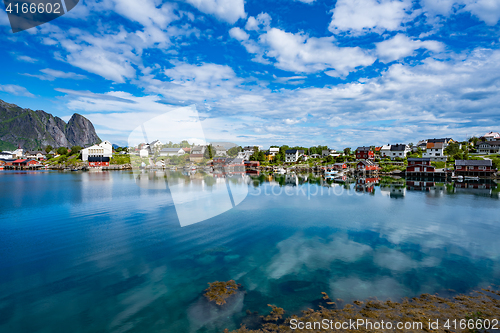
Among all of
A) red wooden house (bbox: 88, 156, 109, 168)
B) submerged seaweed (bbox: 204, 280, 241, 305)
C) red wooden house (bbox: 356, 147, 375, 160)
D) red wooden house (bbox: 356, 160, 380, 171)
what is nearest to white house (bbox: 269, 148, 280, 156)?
red wooden house (bbox: 356, 147, 375, 160)

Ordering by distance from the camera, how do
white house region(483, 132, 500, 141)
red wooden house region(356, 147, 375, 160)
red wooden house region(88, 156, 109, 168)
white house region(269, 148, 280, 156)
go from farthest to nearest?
white house region(269, 148, 280, 156) → red wooden house region(88, 156, 109, 168) → white house region(483, 132, 500, 141) → red wooden house region(356, 147, 375, 160)

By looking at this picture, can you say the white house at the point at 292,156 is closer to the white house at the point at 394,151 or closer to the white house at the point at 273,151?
the white house at the point at 273,151

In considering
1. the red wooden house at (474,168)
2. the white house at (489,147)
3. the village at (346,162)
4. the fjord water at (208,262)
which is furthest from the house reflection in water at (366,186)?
the white house at (489,147)

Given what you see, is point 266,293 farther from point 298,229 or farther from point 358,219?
point 358,219

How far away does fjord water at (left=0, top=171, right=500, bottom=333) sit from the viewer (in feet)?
24.1

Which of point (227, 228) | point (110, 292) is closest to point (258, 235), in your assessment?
point (227, 228)

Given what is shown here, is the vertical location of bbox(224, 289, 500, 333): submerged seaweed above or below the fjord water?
above

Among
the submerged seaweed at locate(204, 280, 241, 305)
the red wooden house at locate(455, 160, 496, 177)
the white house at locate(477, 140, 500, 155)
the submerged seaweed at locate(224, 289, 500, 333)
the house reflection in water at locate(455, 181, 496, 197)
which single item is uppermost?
the white house at locate(477, 140, 500, 155)

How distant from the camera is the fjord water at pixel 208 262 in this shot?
735cm

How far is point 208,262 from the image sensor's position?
10.8 metres

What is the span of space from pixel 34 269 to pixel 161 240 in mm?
5388

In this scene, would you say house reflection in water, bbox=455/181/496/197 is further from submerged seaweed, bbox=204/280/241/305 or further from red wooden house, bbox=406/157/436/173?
submerged seaweed, bbox=204/280/241/305

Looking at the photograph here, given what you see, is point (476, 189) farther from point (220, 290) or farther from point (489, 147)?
point (489, 147)

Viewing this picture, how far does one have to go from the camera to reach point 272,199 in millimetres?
27688
